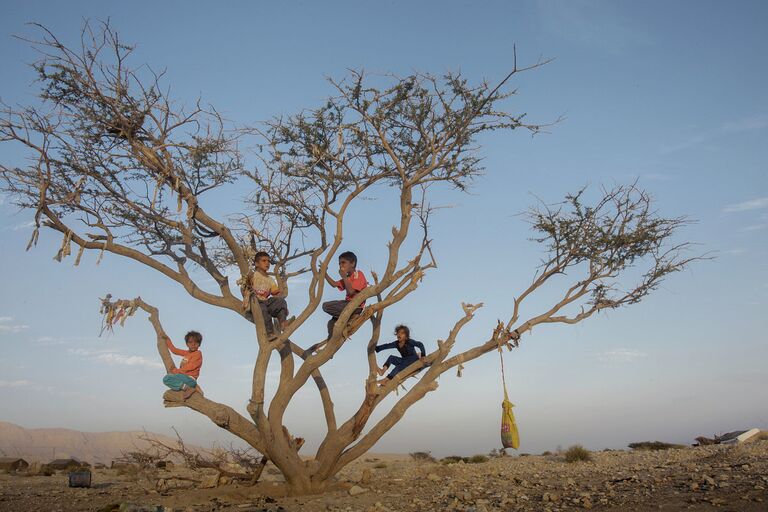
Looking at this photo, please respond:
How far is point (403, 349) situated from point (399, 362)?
0.86 ft

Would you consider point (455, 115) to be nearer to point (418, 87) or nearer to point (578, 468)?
point (418, 87)

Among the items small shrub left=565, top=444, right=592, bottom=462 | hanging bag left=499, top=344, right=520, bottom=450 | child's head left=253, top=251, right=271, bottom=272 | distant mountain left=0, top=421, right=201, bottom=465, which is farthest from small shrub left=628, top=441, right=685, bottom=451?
distant mountain left=0, top=421, right=201, bottom=465

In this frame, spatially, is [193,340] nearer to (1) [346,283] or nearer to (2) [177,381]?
(2) [177,381]

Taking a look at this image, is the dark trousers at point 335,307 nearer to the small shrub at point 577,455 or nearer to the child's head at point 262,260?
the child's head at point 262,260

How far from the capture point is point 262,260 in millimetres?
10875

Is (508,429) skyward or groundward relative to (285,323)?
groundward

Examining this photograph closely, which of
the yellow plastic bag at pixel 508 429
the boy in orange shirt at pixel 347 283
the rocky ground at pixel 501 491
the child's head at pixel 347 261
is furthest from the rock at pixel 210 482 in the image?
the yellow plastic bag at pixel 508 429

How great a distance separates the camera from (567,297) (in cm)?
1175

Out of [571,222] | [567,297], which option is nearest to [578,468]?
[567,297]

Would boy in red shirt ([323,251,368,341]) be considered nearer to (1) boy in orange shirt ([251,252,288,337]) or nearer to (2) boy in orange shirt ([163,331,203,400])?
(1) boy in orange shirt ([251,252,288,337])

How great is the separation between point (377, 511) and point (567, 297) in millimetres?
5329

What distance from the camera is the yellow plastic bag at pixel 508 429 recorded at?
10391mm

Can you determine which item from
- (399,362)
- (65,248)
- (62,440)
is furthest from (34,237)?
(62,440)

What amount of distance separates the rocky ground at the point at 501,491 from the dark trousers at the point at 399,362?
7.01ft
